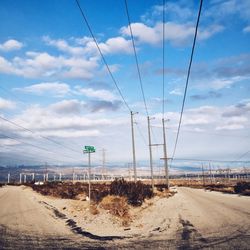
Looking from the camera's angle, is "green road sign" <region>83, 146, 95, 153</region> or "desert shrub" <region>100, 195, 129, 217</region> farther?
"green road sign" <region>83, 146, 95, 153</region>

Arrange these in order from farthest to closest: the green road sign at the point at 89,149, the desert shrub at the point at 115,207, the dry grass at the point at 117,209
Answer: the green road sign at the point at 89,149 < the desert shrub at the point at 115,207 < the dry grass at the point at 117,209

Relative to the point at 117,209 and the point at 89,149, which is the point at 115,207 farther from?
the point at 89,149

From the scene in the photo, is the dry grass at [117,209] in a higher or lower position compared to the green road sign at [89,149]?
lower

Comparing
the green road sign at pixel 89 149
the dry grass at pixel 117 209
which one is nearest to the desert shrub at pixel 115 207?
the dry grass at pixel 117 209

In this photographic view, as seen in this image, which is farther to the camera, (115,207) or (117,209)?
(115,207)

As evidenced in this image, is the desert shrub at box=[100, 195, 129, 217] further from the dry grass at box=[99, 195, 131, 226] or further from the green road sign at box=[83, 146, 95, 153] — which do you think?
the green road sign at box=[83, 146, 95, 153]

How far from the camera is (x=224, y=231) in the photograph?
38.0 feet

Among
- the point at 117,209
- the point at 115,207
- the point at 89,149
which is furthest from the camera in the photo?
the point at 89,149

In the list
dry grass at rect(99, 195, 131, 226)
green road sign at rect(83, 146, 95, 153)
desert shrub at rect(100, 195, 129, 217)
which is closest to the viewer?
dry grass at rect(99, 195, 131, 226)

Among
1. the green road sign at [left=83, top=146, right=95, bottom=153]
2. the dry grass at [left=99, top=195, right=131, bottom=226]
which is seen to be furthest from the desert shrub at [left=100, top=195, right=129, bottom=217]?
the green road sign at [left=83, top=146, right=95, bottom=153]

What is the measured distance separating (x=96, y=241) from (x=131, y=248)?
5.71 ft

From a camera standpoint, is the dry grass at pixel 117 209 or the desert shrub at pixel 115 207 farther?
the desert shrub at pixel 115 207

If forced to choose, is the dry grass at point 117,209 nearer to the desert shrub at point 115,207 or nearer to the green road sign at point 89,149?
the desert shrub at point 115,207

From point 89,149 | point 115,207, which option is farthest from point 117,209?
point 89,149
